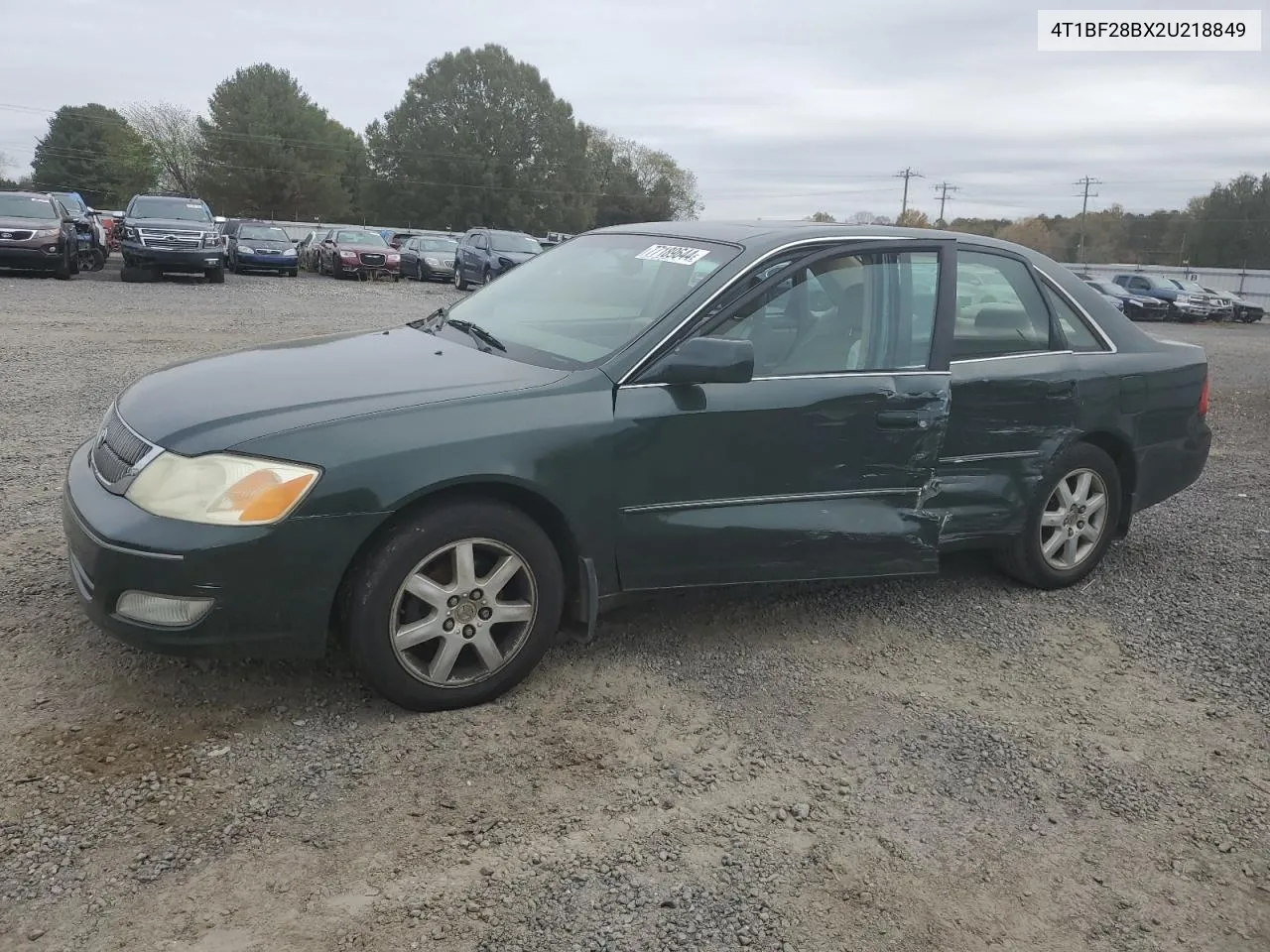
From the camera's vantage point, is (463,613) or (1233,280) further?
(1233,280)

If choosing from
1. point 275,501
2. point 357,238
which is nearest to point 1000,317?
point 275,501

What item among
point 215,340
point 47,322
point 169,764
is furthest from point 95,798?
point 47,322

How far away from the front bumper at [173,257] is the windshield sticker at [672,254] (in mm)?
19621

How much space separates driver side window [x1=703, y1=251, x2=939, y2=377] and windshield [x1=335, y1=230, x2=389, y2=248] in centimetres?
2677

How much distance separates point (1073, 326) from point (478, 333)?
2.73 m

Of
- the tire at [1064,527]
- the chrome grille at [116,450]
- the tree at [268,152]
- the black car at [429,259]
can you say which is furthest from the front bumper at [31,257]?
the tree at [268,152]

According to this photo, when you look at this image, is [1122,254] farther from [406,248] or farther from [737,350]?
[737,350]

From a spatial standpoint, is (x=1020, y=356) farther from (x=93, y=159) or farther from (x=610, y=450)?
(x=93, y=159)

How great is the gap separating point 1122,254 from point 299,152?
56720 mm

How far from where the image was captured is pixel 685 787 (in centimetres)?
302

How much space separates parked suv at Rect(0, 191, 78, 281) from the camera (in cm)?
1864

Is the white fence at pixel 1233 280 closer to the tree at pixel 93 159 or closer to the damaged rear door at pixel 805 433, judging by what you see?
the damaged rear door at pixel 805 433

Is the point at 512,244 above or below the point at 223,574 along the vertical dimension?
above

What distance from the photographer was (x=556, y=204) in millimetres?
74188
